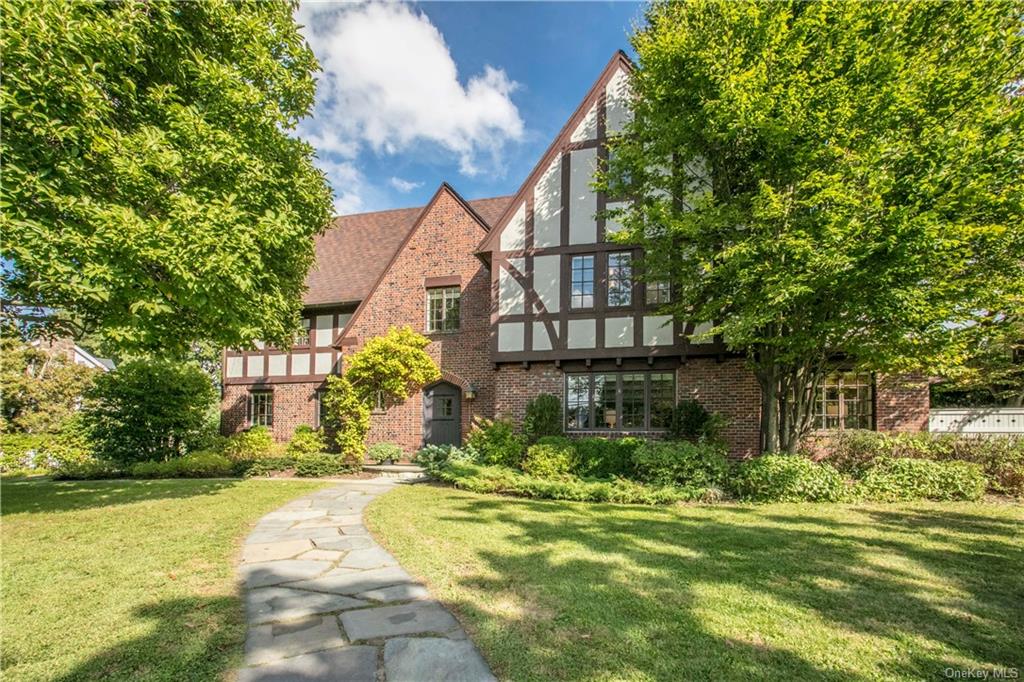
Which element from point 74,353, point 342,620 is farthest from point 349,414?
point 74,353

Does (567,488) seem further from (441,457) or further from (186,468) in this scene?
(186,468)

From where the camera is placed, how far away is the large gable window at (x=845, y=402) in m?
12.1

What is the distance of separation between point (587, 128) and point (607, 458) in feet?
27.8

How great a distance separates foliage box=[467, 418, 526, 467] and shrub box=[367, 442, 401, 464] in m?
3.18

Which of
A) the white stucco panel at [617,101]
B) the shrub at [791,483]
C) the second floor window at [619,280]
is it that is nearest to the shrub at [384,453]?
the second floor window at [619,280]

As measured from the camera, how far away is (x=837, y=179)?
8109mm

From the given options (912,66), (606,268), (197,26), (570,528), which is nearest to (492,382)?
(606,268)

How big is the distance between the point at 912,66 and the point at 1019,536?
24.7 feet

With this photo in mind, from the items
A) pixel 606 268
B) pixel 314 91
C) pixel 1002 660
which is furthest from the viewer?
pixel 606 268

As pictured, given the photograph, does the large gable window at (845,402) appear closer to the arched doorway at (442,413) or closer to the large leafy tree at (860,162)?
the large leafy tree at (860,162)

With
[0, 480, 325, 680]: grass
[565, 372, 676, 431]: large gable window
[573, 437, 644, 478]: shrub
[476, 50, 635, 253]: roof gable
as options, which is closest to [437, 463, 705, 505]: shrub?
[573, 437, 644, 478]: shrub

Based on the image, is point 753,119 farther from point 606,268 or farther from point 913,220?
point 606,268

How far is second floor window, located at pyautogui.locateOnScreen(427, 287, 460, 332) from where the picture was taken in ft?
51.1

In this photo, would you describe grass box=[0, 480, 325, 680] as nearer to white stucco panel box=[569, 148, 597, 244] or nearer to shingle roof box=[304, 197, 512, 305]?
white stucco panel box=[569, 148, 597, 244]
